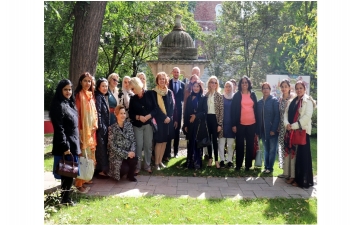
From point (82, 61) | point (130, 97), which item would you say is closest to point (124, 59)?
point (82, 61)

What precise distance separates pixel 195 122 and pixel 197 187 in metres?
1.47

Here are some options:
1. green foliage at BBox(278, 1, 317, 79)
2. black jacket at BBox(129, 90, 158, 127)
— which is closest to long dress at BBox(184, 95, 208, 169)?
black jacket at BBox(129, 90, 158, 127)

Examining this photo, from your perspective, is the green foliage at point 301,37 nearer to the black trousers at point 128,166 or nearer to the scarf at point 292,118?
the scarf at point 292,118

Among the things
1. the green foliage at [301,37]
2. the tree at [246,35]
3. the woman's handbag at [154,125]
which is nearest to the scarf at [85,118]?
the woman's handbag at [154,125]

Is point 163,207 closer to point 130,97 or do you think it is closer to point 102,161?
point 102,161

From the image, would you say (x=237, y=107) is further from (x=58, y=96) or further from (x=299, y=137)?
(x=58, y=96)

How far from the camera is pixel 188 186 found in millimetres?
5613

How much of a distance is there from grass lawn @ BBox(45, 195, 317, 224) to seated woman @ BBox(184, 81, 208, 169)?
177 centimetres

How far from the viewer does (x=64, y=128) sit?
14.3 ft

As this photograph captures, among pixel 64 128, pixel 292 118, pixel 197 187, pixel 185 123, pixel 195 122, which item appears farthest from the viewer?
pixel 185 123

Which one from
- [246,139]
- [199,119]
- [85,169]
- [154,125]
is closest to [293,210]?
[246,139]

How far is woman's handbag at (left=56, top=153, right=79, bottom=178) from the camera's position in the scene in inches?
166

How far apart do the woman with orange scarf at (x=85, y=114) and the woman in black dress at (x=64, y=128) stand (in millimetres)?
577

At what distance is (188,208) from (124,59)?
15.8 m
